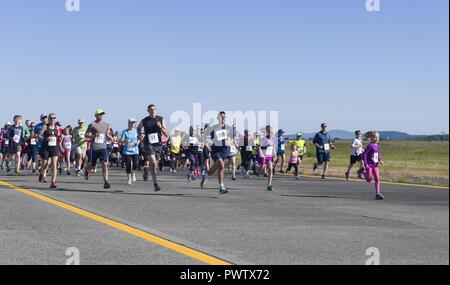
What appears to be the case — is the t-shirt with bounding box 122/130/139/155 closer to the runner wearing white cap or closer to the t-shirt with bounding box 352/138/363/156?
the runner wearing white cap

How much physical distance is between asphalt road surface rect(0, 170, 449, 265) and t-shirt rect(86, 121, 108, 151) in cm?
106

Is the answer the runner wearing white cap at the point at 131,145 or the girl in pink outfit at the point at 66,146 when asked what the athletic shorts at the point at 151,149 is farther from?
the girl in pink outfit at the point at 66,146

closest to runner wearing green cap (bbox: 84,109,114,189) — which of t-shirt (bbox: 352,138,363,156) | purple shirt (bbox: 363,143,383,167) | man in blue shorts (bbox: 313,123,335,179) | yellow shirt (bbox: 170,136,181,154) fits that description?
purple shirt (bbox: 363,143,383,167)

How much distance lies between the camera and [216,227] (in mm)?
9648

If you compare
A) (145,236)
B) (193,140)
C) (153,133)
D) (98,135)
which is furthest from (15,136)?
(145,236)

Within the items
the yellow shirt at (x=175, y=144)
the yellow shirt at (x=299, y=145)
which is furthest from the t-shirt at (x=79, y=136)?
the yellow shirt at (x=299, y=145)

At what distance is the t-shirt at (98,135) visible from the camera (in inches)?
652

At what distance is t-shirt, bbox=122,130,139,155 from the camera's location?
19.4 m

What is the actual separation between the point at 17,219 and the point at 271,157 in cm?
974

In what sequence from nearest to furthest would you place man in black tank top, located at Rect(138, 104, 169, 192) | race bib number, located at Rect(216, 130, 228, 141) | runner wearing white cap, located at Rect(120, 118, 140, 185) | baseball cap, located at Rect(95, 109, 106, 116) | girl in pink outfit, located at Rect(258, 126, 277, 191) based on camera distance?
race bib number, located at Rect(216, 130, 228, 141)
man in black tank top, located at Rect(138, 104, 169, 192)
baseball cap, located at Rect(95, 109, 106, 116)
girl in pink outfit, located at Rect(258, 126, 277, 191)
runner wearing white cap, located at Rect(120, 118, 140, 185)

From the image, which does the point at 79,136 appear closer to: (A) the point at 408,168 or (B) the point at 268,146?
(B) the point at 268,146

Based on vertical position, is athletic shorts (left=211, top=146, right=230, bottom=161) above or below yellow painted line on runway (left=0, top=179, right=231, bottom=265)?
above
